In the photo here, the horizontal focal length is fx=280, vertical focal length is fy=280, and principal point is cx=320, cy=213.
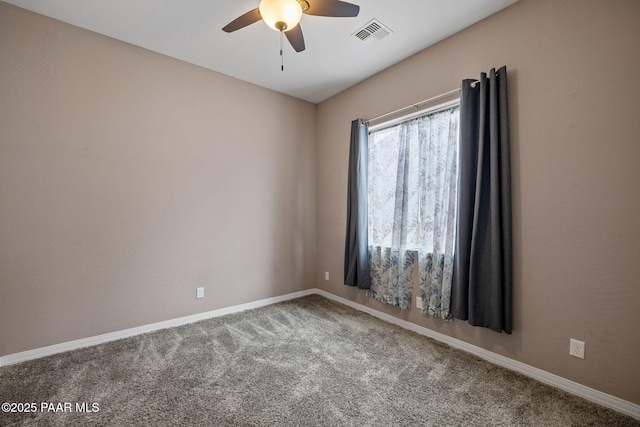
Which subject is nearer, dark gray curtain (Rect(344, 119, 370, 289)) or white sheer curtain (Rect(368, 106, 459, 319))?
white sheer curtain (Rect(368, 106, 459, 319))

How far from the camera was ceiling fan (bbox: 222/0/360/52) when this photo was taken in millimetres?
1682

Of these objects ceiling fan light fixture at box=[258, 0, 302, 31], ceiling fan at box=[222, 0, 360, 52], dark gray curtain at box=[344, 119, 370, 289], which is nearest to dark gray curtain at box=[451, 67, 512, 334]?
dark gray curtain at box=[344, 119, 370, 289]

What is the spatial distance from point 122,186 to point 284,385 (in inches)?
89.7

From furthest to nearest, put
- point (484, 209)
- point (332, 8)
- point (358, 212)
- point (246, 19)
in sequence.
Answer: point (358, 212)
point (484, 209)
point (246, 19)
point (332, 8)

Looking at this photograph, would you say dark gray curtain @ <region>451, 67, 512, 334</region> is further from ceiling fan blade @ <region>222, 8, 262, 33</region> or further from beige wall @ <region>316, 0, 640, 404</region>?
ceiling fan blade @ <region>222, 8, 262, 33</region>

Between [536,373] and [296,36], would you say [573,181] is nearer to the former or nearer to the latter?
[536,373]

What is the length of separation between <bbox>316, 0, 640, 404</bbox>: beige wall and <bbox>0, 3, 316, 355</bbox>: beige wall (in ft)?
8.03

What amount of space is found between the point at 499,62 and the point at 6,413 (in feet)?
13.3

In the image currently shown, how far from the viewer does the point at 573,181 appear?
6.15ft

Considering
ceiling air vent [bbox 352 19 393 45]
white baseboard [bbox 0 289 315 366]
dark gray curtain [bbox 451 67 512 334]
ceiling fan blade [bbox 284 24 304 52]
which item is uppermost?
ceiling air vent [bbox 352 19 393 45]

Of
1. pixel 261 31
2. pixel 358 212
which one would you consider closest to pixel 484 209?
pixel 358 212

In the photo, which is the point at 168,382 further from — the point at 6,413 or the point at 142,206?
the point at 142,206

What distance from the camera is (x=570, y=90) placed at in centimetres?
188

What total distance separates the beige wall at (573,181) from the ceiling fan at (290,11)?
1.29 metres
